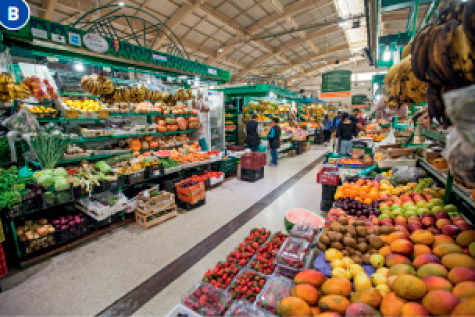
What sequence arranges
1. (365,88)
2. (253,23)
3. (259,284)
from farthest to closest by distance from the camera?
(365,88), (253,23), (259,284)

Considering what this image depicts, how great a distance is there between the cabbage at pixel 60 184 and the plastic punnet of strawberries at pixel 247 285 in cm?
279

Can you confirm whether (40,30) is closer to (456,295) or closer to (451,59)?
(451,59)

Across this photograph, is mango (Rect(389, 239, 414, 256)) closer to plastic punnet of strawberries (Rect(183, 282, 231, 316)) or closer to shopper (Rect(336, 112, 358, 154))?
plastic punnet of strawberries (Rect(183, 282, 231, 316))

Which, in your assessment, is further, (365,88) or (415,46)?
(365,88)

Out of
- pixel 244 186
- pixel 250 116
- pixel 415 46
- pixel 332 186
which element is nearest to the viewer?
pixel 415 46

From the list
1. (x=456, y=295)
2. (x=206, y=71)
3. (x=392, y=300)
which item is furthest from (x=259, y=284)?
(x=206, y=71)

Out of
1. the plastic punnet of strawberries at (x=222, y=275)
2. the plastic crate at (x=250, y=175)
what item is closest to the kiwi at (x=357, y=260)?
the plastic punnet of strawberries at (x=222, y=275)

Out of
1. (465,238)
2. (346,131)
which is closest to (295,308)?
(465,238)

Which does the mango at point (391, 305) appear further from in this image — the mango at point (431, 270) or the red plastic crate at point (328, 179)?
the red plastic crate at point (328, 179)

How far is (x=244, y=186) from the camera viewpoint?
6.05 meters

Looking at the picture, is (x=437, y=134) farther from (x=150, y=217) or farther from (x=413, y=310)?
(x=150, y=217)

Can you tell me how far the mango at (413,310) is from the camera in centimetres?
96

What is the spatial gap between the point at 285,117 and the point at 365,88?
1730 cm

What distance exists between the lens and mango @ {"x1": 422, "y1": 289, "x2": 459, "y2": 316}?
94cm
